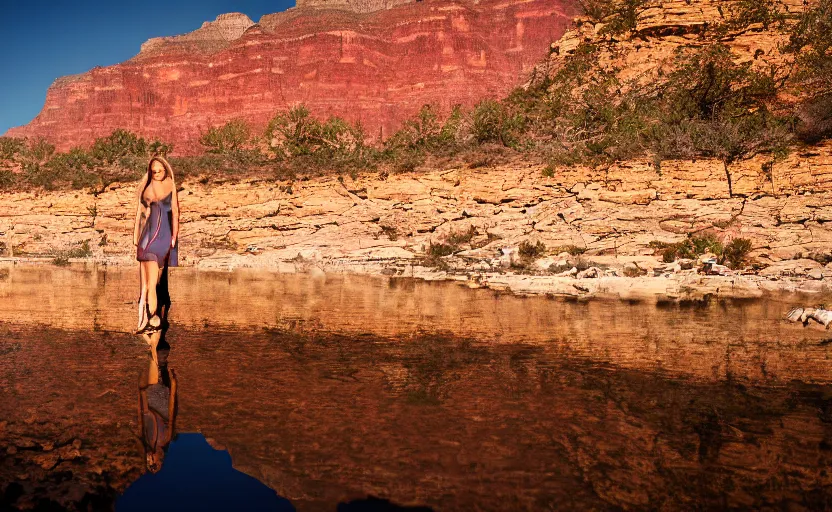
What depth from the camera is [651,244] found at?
55.9 ft

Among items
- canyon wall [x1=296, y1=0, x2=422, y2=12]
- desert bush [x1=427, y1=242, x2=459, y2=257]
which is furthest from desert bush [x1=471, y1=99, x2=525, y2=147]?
canyon wall [x1=296, y1=0, x2=422, y2=12]

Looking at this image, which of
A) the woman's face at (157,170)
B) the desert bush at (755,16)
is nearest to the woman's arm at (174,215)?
the woman's face at (157,170)

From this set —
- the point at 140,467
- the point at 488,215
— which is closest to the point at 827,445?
the point at 140,467

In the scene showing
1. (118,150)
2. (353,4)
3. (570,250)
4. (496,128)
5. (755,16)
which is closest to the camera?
(570,250)

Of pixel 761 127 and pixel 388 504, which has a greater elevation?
pixel 761 127

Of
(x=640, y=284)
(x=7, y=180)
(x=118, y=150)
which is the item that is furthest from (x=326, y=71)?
(x=640, y=284)

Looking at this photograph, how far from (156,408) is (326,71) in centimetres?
7785

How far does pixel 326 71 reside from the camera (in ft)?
250

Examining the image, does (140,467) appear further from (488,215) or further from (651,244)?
(488,215)

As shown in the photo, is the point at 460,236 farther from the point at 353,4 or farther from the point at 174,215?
the point at 353,4

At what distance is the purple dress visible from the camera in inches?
222

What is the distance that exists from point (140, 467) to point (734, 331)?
7.60 meters

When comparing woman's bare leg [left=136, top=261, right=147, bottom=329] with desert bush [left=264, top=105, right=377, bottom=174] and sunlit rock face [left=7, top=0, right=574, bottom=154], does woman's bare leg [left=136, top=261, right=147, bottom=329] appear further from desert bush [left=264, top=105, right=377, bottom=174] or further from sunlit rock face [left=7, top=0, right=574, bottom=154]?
sunlit rock face [left=7, top=0, right=574, bottom=154]

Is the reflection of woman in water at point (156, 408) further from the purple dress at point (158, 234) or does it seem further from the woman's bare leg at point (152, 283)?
the purple dress at point (158, 234)
